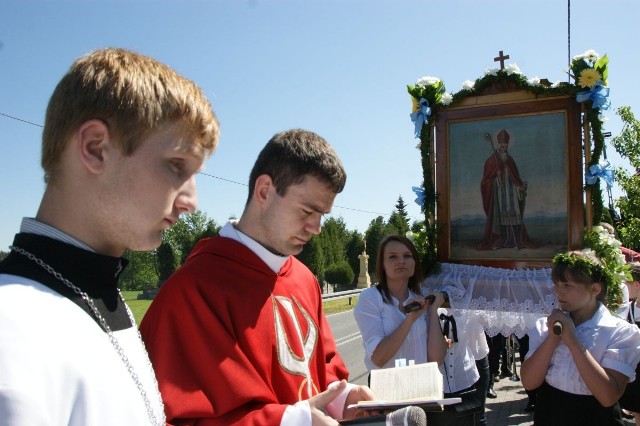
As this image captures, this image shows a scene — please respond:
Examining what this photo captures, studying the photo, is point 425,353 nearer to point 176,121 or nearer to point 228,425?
point 228,425

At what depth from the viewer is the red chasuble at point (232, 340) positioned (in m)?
1.97

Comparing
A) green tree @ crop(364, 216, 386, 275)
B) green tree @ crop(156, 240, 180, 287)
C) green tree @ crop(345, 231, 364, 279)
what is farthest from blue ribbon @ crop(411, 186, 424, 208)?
green tree @ crop(156, 240, 180, 287)

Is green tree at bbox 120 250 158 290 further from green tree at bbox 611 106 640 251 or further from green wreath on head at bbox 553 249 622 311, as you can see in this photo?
green wreath on head at bbox 553 249 622 311

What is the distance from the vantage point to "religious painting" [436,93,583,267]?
14.8 ft

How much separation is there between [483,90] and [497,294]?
180 centimetres

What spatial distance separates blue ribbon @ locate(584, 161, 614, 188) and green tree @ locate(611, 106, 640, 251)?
855 centimetres

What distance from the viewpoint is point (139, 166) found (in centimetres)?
126

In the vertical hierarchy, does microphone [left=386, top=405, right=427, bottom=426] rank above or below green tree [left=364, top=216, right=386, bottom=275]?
below

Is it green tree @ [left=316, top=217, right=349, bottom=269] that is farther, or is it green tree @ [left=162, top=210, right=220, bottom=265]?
green tree @ [left=162, top=210, right=220, bottom=265]

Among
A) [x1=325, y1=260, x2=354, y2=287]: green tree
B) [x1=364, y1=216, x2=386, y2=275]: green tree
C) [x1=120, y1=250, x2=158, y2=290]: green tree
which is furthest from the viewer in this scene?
[x1=120, y1=250, x2=158, y2=290]: green tree

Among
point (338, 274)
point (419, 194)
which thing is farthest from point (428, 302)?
point (338, 274)

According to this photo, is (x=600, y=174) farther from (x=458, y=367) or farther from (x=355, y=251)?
(x=355, y=251)

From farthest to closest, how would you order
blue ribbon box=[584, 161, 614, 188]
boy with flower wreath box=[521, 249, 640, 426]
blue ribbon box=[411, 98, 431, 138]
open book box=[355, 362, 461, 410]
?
blue ribbon box=[411, 98, 431, 138], blue ribbon box=[584, 161, 614, 188], boy with flower wreath box=[521, 249, 640, 426], open book box=[355, 362, 461, 410]

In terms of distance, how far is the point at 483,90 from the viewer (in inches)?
190
